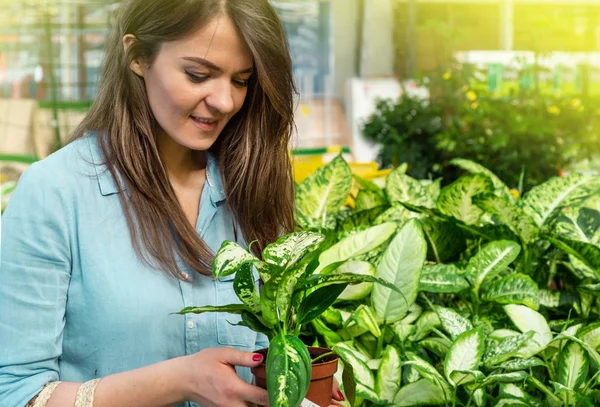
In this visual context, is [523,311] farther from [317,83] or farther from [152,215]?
[317,83]

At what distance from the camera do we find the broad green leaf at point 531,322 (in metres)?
1.33

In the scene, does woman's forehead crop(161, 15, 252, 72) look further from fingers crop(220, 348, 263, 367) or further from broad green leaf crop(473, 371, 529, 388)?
broad green leaf crop(473, 371, 529, 388)

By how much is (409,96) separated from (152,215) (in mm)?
2384

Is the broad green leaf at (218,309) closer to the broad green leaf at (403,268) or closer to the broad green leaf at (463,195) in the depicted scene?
the broad green leaf at (403,268)

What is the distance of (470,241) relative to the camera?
5.12 ft

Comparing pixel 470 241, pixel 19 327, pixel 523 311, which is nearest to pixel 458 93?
pixel 470 241

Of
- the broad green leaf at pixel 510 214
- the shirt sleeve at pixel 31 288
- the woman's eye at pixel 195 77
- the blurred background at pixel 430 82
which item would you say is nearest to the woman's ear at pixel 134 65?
the woman's eye at pixel 195 77

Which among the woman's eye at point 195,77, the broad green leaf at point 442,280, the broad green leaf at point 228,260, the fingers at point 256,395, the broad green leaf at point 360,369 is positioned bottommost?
the broad green leaf at point 360,369

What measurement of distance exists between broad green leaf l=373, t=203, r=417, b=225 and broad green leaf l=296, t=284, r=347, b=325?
61 centimetres

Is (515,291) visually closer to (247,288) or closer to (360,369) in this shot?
(360,369)

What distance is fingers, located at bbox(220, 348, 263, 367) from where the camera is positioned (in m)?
0.94

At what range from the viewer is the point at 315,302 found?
96 cm

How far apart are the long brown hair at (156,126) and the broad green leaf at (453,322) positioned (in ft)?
1.06

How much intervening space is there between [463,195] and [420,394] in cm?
45
